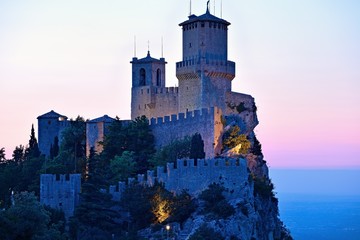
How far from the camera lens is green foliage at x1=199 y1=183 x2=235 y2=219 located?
50897 mm

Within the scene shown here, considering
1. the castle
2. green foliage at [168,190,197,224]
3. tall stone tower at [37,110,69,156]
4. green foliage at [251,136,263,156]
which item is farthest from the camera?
tall stone tower at [37,110,69,156]

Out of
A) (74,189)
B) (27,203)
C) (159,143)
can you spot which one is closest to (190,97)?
(159,143)

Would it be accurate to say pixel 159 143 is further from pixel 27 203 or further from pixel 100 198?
pixel 27 203

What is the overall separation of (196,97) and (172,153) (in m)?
7.02

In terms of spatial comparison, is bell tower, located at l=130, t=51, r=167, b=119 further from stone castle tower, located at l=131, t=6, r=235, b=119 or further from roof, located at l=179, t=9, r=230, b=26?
roof, located at l=179, t=9, r=230, b=26

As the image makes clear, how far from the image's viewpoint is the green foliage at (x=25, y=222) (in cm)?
3859

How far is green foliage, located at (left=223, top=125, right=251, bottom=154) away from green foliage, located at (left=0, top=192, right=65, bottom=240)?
20.8 m

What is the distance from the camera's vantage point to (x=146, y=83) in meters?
A: 70.2

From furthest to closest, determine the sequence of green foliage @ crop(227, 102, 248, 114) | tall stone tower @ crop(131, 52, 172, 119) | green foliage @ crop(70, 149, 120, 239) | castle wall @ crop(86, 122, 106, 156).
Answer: tall stone tower @ crop(131, 52, 172, 119), castle wall @ crop(86, 122, 106, 156), green foliage @ crop(227, 102, 248, 114), green foliage @ crop(70, 149, 120, 239)

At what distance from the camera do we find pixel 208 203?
5122 cm

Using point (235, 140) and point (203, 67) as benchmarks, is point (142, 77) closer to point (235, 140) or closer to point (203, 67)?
point (203, 67)

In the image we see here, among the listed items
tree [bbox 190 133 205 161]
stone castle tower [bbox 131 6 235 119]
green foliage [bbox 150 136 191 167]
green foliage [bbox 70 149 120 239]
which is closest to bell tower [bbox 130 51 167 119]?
stone castle tower [bbox 131 6 235 119]

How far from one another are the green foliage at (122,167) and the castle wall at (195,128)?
3263mm

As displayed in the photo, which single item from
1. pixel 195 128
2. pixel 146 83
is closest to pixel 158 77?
pixel 146 83
